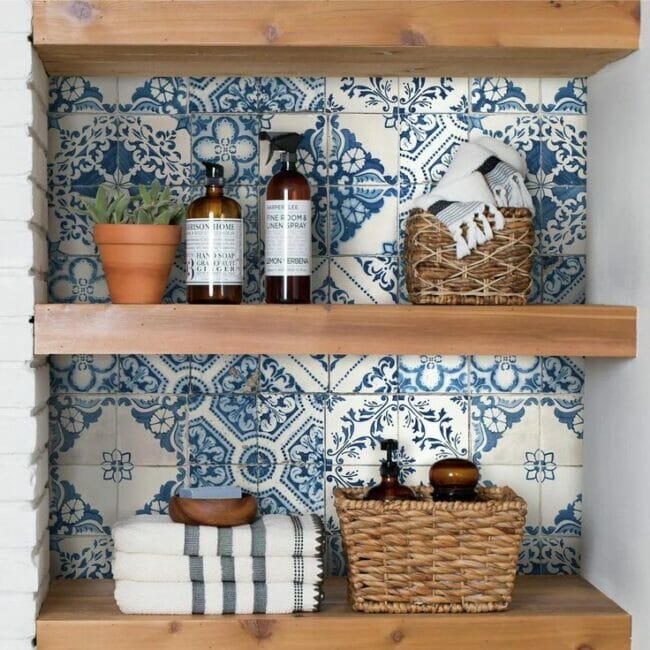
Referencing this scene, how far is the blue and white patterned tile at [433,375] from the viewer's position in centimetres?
160

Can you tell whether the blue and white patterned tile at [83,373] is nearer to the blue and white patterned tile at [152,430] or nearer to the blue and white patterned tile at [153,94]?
the blue and white patterned tile at [152,430]

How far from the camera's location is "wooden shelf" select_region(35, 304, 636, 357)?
1331 millimetres

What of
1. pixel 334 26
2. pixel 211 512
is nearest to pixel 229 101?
pixel 334 26

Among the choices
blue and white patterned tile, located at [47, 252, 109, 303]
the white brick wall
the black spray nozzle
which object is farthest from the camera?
blue and white patterned tile, located at [47, 252, 109, 303]

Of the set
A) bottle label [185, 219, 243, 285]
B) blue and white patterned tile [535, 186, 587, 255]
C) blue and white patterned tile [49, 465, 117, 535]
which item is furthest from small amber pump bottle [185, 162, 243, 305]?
blue and white patterned tile [535, 186, 587, 255]

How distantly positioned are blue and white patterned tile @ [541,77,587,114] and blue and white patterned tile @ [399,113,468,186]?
137mm

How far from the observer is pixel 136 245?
139cm

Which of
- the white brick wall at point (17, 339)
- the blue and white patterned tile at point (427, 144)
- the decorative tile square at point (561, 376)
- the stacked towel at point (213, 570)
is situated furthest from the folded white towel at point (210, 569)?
the blue and white patterned tile at point (427, 144)

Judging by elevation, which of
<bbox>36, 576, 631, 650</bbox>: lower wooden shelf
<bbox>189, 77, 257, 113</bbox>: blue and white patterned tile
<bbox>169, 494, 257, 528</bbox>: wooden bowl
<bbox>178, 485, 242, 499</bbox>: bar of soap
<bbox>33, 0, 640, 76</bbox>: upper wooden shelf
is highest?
<bbox>33, 0, 640, 76</bbox>: upper wooden shelf

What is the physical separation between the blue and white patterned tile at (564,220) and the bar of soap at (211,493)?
0.61 m

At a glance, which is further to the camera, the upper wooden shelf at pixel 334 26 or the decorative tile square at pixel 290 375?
the decorative tile square at pixel 290 375

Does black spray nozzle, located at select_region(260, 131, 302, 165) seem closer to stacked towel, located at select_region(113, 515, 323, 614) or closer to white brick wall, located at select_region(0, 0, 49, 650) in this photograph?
white brick wall, located at select_region(0, 0, 49, 650)

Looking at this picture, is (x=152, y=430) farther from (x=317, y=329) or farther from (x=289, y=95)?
(x=289, y=95)

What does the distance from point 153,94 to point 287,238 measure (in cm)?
35
